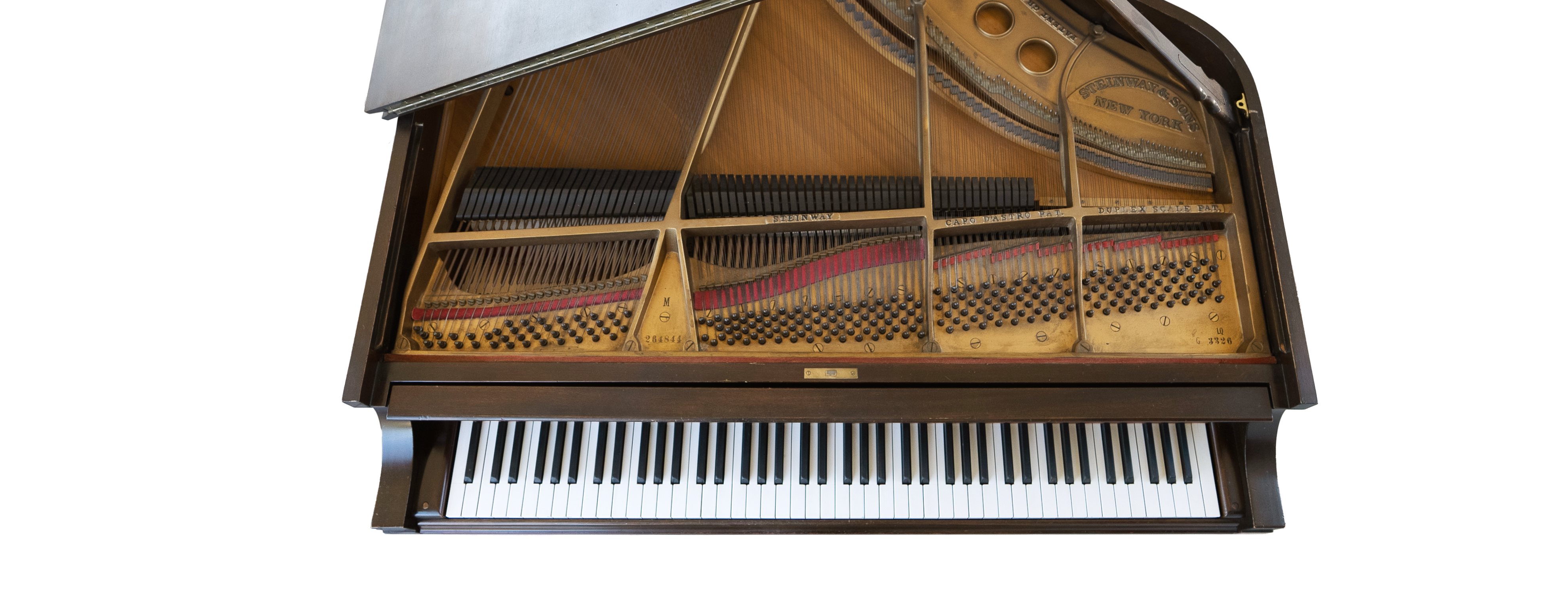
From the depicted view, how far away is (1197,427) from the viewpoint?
9.64ft

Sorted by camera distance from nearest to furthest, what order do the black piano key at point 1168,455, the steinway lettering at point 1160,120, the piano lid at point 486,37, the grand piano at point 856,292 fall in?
the piano lid at point 486,37
the grand piano at point 856,292
the black piano key at point 1168,455
the steinway lettering at point 1160,120

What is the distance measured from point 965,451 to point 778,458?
66cm

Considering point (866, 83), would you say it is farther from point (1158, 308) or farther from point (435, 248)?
point (435, 248)

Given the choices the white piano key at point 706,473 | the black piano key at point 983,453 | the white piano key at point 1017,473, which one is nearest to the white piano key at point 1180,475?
the white piano key at point 1017,473

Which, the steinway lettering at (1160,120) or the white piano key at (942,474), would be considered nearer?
the white piano key at (942,474)

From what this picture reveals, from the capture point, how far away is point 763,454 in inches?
114

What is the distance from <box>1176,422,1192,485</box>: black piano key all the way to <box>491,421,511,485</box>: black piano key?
2.37 m

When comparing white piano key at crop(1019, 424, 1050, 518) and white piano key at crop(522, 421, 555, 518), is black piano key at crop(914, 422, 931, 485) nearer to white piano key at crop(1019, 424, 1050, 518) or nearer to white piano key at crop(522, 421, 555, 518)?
white piano key at crop(1019, 424, 1050, 518)

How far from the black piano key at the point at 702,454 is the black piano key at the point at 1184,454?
1.66 metres

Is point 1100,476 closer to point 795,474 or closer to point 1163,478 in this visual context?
point 1163,478

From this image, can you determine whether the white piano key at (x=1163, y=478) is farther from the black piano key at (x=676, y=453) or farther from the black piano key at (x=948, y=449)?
the black piano key at (x=676, y=453)

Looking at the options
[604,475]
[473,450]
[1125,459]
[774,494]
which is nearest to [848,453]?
[774,494]

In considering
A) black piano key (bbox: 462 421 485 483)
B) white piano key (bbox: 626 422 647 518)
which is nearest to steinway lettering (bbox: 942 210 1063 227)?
white piano key (bbox: 626 422 647 518)

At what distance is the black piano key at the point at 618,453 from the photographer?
2898 mm
